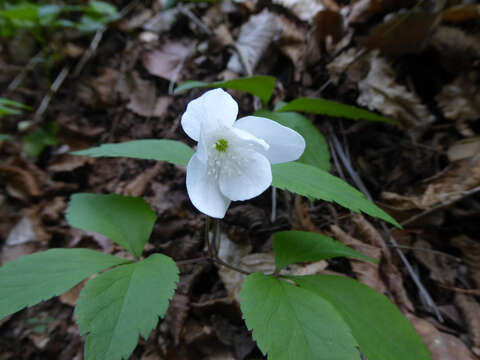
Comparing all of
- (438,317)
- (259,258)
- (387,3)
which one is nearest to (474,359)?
(438,317)

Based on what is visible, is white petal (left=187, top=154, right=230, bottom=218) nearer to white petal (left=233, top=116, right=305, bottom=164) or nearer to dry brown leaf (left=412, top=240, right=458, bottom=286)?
white petal (left=233, top=116, right=305, bottom=164)

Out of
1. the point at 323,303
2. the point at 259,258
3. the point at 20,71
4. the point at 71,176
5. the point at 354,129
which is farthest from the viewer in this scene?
the point at 20,71

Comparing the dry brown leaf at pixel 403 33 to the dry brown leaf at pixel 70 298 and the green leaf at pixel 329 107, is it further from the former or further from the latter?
the dry brown leaf at pixel 70 298

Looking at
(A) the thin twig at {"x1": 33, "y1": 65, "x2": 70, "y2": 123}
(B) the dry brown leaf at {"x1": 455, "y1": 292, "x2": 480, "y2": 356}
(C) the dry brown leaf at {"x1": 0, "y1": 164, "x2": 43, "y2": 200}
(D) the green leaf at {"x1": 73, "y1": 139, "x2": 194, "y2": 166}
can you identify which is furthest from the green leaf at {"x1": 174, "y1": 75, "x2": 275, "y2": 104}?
(A) the thin twig at {"x1": 33, "y1": 65, "x2": 70, "y2": 123}

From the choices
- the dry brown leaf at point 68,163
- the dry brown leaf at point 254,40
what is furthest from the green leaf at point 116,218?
the dry brown leaf at point 254,40

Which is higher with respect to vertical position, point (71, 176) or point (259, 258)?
point (259, 258)

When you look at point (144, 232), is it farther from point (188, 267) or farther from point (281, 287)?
point (281, 287)
